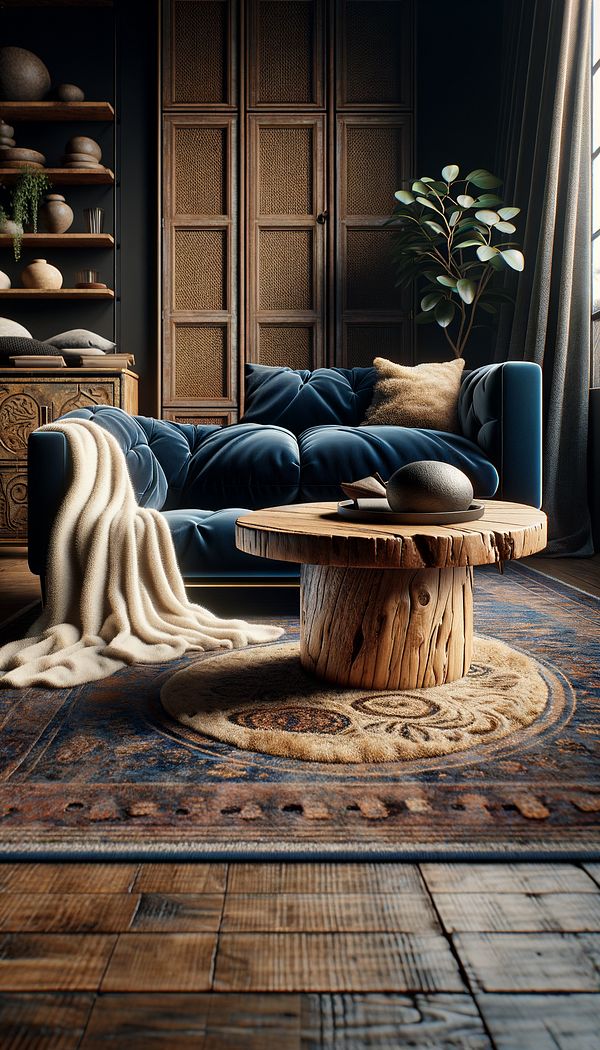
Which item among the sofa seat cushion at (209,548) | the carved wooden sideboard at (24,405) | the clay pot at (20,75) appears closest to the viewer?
the sofa seat cushion at (209,548)

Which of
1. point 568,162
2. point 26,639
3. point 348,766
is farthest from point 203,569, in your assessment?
point 568,162

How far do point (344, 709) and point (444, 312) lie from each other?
3.11m

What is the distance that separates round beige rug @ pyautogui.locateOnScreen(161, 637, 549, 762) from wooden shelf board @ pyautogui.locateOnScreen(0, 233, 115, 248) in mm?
3457

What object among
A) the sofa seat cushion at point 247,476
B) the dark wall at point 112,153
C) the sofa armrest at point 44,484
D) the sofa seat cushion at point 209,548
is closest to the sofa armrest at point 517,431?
the sofa seat cushion at point 247,476

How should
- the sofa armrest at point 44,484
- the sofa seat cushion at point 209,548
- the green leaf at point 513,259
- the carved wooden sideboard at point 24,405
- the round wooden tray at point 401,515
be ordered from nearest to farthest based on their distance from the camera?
the round wooden tray at point 401,515, the sofa armrest at point 44,484, the sofa seat cushion at point 209,548, the green leaf at point 513,259, the carved wooden sideboard at point 24,405

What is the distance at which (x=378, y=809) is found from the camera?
1117mm

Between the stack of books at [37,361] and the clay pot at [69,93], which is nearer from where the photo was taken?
the stack of books at [37,361]

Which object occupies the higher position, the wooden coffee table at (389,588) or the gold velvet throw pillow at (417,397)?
the gold velvet throw pillow at (417,397)

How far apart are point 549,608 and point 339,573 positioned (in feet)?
3.70

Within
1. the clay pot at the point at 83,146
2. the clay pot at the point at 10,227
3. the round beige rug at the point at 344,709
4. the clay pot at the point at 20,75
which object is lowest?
the round beige rug at the point at 344,709

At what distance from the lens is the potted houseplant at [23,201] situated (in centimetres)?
453

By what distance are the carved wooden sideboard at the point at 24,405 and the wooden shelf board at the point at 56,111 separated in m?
1.59

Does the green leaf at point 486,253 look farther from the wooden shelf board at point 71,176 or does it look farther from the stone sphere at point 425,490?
the stone sphere at point 425,490

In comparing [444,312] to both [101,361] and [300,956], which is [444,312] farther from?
[300,956]
